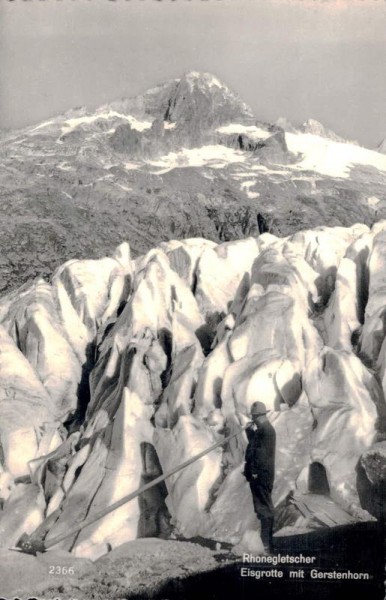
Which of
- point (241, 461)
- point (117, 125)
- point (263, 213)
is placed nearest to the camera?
point (241, 461)

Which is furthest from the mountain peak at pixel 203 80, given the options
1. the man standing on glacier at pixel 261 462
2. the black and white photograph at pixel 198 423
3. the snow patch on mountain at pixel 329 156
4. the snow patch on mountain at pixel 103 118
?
the man standing on glacier at pixel 261 462

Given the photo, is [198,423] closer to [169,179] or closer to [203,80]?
[169,179]

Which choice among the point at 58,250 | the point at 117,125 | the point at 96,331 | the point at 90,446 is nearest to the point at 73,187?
the point at 58,250

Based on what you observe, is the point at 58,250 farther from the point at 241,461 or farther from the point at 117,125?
the point at 241,461

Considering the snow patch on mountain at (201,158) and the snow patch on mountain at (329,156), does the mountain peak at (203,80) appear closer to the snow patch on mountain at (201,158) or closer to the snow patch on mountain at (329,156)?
the snow patch on mountain at (201,158)

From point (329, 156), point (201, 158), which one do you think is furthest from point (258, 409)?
point (201, 158)

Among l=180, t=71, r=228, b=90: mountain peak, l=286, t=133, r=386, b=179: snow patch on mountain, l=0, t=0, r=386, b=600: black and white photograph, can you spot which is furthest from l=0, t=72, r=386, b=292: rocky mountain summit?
l=0, t=0, r=386, b=600: black and white photograph
